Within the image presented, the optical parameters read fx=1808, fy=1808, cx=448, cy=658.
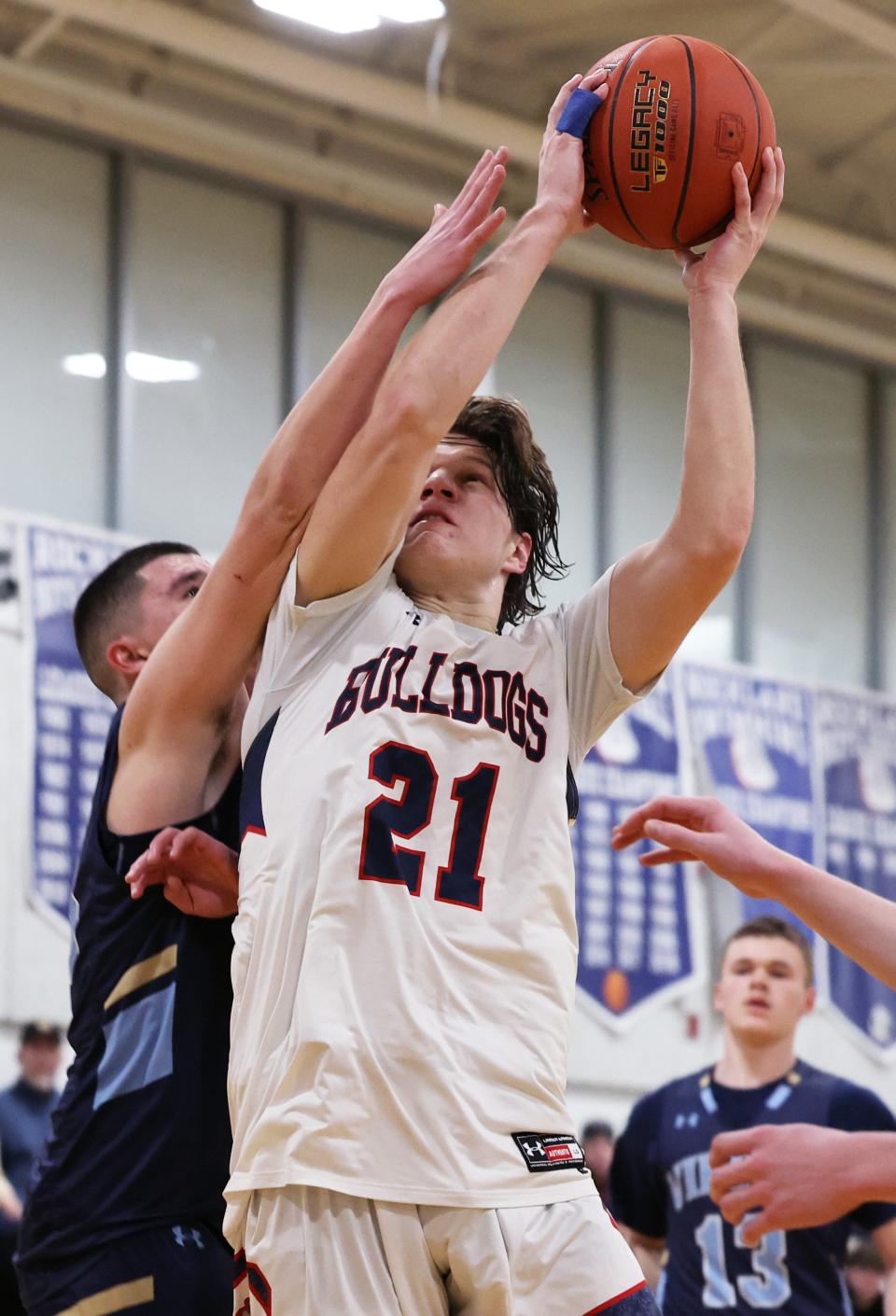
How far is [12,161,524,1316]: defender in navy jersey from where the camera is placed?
325 cm

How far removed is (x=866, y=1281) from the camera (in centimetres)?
898

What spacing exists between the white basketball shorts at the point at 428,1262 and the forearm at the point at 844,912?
636 millimetres

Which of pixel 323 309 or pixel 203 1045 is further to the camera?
pixel 323 309

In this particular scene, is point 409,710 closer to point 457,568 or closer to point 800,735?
point 457,568

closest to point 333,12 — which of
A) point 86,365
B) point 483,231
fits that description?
point 86,365

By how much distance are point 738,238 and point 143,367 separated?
8.45m

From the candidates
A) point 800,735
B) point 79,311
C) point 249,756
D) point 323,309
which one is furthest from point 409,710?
point 800,735

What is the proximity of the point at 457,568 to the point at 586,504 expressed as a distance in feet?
32.7

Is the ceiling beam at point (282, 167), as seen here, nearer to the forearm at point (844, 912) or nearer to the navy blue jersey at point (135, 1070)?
the navy blue jersey at point (135, 1070)

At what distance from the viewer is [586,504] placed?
13234mm

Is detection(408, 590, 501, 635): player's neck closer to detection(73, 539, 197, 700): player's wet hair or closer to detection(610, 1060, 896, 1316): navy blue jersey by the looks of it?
detection(73, 539, 197, 700): player's wet hair

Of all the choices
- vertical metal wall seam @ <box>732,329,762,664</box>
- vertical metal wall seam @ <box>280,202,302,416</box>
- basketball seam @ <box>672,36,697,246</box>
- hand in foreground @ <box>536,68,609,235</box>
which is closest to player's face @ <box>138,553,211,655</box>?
hand in foreground @ <box>536,68,609,235</box>

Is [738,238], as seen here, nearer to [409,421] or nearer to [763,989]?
[409,421]

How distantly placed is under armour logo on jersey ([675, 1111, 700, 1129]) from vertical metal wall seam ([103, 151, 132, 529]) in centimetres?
605
